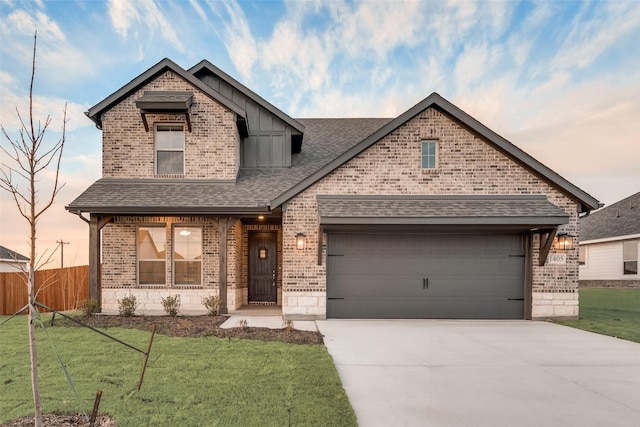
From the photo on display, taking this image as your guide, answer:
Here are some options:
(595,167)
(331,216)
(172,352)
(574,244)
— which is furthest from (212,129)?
(595,167)

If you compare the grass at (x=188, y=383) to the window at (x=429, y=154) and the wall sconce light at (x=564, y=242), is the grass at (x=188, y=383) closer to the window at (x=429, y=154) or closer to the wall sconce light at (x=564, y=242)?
the window at (x=429, y=154)

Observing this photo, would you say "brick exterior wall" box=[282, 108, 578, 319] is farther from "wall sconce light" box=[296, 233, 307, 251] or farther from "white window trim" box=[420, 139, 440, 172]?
"wall sconce light" box=[296, 233, 307, 251]

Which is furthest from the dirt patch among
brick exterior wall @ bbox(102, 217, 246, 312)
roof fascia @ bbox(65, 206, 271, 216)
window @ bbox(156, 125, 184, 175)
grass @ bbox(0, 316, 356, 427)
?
window @ bbox(156, 125, 184, 175)

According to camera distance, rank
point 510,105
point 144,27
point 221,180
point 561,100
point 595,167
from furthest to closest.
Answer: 1. point 595,167
2. point 510,105
3. point 561,100
4. point 144,27
5. point 221,180

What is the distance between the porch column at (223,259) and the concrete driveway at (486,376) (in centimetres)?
305

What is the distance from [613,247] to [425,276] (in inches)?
813

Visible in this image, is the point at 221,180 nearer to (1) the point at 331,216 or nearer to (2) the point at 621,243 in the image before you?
(1) the point at 331,216

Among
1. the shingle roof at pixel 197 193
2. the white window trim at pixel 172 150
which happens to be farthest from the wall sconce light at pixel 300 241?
the white window trim at pixel 172 150

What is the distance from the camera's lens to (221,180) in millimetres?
10539

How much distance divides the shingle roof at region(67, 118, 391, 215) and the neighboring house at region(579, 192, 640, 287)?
20.7 m


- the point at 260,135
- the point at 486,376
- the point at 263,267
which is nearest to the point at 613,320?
the point at 486,376

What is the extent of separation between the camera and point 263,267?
11.4m

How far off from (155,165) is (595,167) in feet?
78.2

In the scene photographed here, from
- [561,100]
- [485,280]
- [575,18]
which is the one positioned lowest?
[485,280]
